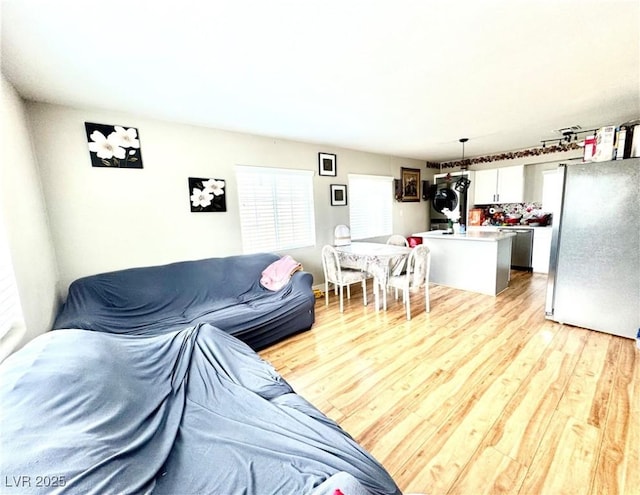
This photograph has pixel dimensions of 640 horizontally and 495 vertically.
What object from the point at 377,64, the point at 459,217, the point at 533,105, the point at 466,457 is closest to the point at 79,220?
the point at 377,64

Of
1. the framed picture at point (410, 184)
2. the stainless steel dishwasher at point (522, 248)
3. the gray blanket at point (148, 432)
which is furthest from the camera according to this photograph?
the framed picture at point (410, 184)

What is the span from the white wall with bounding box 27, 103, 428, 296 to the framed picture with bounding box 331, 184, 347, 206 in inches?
36.9

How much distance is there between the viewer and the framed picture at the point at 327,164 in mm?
4207

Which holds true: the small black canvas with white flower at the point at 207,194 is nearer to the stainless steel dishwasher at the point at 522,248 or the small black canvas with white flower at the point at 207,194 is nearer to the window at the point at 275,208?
the window at the point at 275,208

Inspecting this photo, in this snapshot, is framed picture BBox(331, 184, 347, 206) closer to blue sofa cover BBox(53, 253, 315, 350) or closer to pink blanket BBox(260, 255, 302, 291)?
pink blanket BBox(260, 255, 302, 291)

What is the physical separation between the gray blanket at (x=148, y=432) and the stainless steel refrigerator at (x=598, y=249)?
10.2 feet

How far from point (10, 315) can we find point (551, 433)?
10.7ft

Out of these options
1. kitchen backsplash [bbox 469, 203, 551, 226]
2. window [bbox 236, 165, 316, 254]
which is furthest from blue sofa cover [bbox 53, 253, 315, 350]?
kitchen backsplash [bbox 469, 203, 551, 226]

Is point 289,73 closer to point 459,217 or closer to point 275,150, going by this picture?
point 275,150

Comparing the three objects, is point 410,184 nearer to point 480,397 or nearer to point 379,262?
point 379,262

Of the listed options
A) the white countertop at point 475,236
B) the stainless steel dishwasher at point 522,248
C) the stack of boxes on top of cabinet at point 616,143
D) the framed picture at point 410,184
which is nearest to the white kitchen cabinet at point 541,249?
the stainless steel dishwasher at point 522,248

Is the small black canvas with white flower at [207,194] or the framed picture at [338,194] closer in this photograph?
the small black canvas with white flower at [207,194]

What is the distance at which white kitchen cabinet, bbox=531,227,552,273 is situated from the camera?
473 centimetres

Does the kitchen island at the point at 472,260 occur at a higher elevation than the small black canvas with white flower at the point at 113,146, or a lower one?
lower
